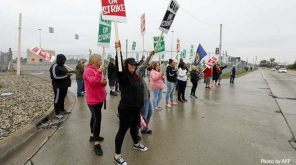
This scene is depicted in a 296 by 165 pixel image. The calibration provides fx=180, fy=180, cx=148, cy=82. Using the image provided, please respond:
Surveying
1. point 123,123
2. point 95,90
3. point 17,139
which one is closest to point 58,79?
point 17,139

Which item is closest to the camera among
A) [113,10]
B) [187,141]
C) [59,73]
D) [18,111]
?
[113,10]

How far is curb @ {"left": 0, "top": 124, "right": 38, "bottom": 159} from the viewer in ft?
10.5

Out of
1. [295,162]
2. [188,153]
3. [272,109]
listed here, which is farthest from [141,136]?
[272,109]

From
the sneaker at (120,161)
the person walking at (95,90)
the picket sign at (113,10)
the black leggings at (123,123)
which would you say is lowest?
the sneaker at (120,161)

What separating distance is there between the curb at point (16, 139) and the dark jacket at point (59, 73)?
1209mm

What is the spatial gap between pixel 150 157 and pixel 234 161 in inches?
56.5

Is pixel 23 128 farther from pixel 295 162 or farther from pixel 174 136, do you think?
pixel 295 162

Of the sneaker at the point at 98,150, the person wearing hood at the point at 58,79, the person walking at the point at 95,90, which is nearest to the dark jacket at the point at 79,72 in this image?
the person wearing hood at the point at 58,79

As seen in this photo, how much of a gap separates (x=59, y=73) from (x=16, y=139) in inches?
74.6

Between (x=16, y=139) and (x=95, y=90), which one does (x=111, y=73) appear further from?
(x=16, y=139)

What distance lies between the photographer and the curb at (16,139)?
3.20 metres

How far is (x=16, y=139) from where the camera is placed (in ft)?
11.6

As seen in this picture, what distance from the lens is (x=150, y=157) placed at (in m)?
3.16

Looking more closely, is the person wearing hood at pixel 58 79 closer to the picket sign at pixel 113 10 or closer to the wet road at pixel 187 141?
the wet road at pixel 187 141
